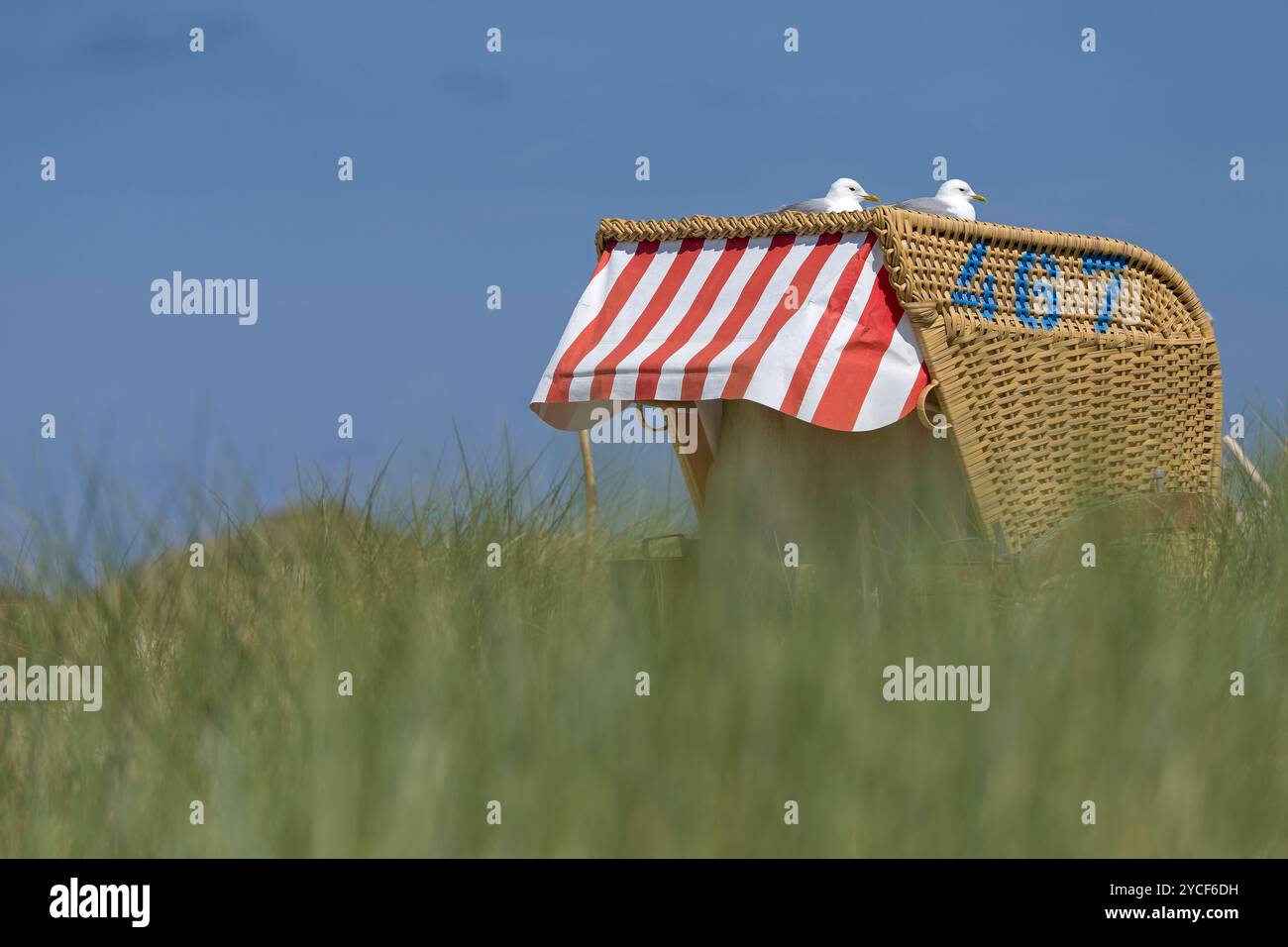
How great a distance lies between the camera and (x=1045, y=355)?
6551 mm

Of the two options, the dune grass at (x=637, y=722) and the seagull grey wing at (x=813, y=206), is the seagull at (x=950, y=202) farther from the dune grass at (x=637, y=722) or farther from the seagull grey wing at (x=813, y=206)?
the dune grass at (x=637, y=722)

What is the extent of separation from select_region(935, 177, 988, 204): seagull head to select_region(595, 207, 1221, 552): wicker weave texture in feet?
1.64

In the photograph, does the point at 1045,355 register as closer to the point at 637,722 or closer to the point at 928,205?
the point at 928,205

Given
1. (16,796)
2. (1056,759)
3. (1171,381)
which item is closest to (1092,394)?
(1171,381)

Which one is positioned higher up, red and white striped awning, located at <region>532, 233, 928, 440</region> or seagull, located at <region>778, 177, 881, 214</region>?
seagull, located at <region>778, 177, 881, 214</region>

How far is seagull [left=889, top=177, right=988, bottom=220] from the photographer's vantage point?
266 inches

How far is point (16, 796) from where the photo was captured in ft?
13.1

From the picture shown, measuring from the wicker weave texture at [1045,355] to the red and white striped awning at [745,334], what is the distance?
4.0 inches

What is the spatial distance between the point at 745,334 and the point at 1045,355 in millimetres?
1391

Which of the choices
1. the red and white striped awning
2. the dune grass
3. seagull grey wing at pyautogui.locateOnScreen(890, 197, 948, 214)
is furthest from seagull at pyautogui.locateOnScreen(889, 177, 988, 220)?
the dune grass

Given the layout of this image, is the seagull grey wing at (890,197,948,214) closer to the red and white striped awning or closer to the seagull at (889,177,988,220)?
the seagull at (889,177,988,220)

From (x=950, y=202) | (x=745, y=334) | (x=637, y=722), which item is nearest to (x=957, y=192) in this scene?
(x=950, y=202)
